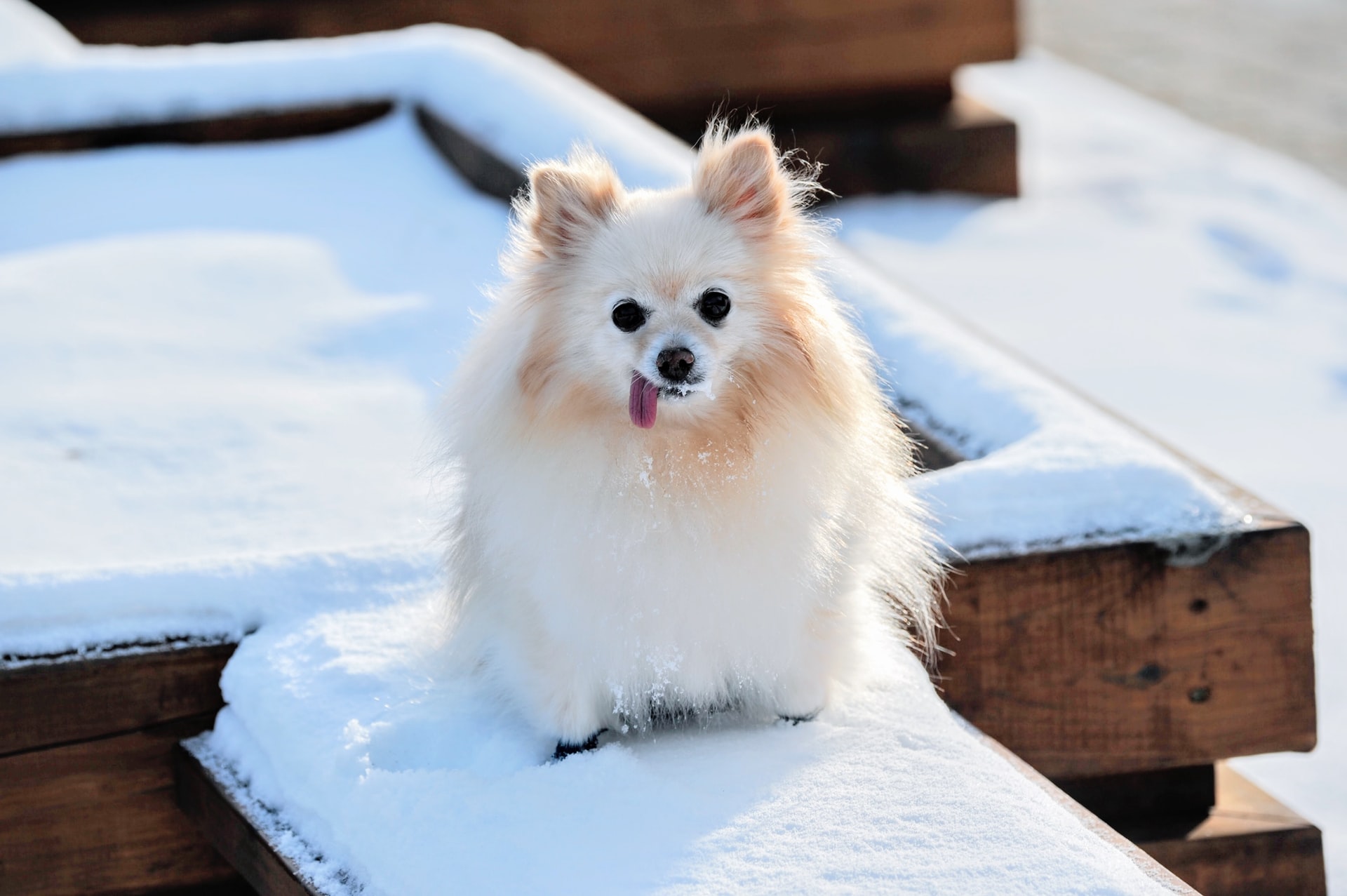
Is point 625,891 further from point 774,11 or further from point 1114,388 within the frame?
point 774,11

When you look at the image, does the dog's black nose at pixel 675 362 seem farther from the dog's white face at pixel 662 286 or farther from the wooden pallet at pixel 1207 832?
the wooden pallet at pixel 1207 832

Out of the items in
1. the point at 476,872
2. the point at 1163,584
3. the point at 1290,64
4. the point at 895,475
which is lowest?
the point at 476,872

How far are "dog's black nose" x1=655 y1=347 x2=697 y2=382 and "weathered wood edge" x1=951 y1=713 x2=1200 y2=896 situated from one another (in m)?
0.67

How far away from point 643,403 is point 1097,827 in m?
0.77

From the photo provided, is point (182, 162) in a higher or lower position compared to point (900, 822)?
higher

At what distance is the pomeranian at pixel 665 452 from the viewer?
6.17 ft

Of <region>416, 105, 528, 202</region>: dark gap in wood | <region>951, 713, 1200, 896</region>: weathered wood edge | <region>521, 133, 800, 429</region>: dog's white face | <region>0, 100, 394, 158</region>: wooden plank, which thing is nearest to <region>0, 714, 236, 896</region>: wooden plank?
<region>521, 133, 800, 429</region>: dog's white face

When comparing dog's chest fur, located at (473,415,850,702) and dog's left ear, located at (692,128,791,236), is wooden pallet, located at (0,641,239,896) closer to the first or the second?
dog's chest fur, located at (473,415,850,702)

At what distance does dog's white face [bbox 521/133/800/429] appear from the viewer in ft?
6.11

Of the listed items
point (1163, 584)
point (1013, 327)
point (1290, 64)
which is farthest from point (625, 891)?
point (1290, 64)

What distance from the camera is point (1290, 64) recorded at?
937 centimetres

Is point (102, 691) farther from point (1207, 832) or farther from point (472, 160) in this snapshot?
point (472, 160)

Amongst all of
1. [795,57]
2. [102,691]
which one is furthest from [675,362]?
[795,57]

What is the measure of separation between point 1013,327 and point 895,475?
3.69m
